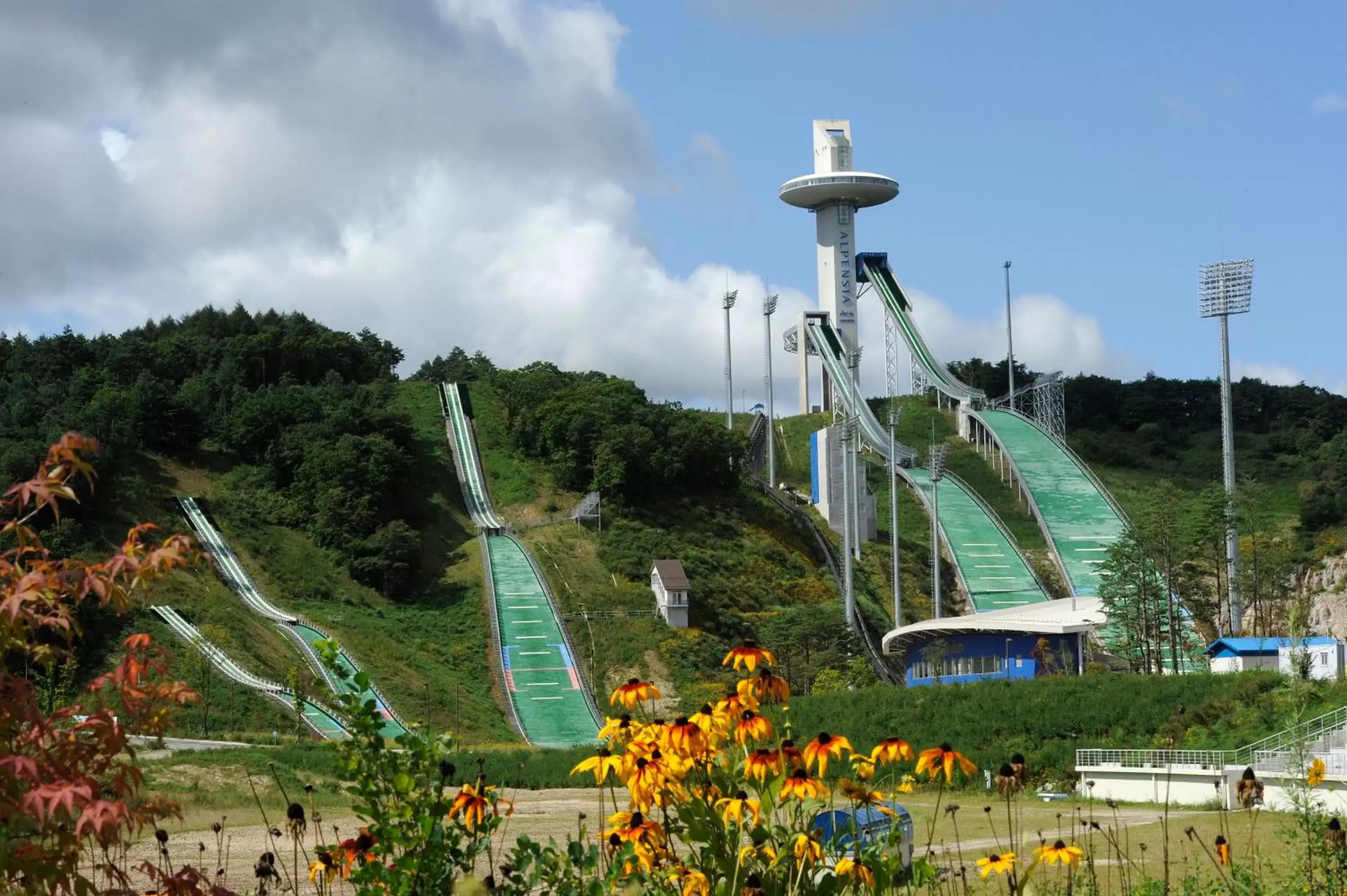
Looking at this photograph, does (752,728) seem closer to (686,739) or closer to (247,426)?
(686,739)

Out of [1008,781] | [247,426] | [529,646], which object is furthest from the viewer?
[247,426]

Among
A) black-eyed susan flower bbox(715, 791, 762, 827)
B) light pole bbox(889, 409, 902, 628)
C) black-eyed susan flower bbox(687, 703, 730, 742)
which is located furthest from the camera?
light pole bbox(889, 409, 902, 628)

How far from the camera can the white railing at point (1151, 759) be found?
2750cm

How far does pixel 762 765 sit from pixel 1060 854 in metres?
1.36

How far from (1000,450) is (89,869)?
205 feet

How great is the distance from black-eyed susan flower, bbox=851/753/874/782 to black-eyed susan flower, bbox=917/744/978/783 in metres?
0.19

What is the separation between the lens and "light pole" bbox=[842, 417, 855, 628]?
5096 cm

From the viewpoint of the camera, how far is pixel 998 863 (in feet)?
19.0

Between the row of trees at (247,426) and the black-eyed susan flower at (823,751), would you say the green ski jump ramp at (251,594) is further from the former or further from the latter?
the black-eyed susan flower at (823,751)

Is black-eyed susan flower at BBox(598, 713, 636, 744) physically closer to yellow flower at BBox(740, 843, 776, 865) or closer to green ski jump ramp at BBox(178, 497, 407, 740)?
yellow flower at BBox(740, 843, 776, 865)

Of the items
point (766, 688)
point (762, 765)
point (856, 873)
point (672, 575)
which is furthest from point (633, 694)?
point (672, 575)

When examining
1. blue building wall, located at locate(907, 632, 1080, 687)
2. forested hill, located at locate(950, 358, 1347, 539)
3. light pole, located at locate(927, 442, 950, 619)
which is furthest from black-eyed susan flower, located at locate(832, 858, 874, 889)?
forested hill, located at locate(950, 358, 1347, 539)

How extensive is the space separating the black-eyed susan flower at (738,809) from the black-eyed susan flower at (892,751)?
1.60 feet

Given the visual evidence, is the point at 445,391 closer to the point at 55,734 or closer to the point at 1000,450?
the point at 1000,450
